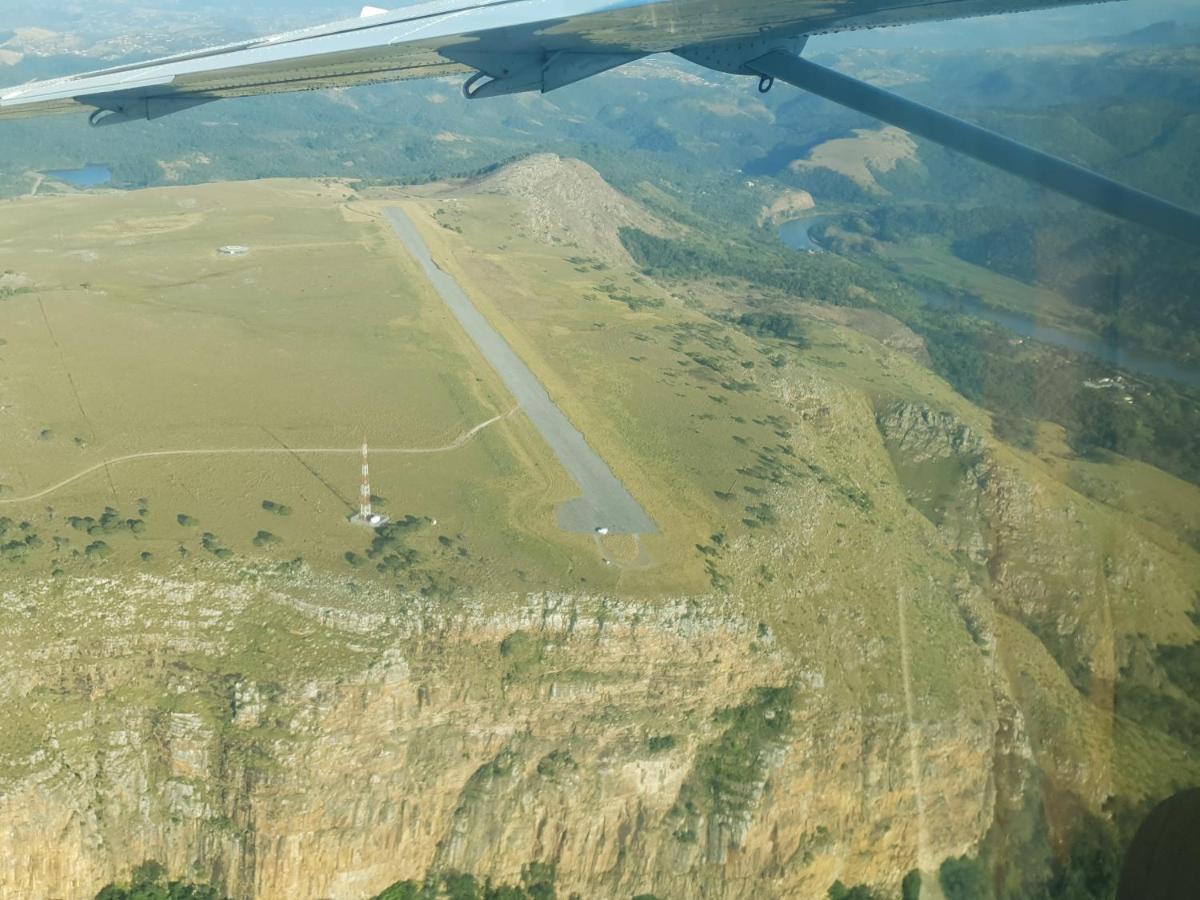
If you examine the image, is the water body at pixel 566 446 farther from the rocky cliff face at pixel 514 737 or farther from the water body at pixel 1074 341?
the water body at pixel 1074 341

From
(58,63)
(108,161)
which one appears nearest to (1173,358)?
(108,161)

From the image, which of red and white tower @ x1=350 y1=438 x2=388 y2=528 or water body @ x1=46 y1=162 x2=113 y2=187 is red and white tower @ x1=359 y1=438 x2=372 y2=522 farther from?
water body @ x1=46 y1=162 x2=113 y2=187

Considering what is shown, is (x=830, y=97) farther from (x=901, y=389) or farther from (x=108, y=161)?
(x=108, y=161)

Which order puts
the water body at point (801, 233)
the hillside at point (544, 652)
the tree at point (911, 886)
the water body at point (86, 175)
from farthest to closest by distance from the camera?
1. the water body at point (86, 175)
2. the water body at point (801, 233)
3. the tree at point (911, 886)
4. the hillside at point (544, 652)

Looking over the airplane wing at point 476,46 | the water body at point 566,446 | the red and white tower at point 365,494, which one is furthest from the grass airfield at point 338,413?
the airplane wing at point 476,46

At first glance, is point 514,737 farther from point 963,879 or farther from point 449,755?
point 963,879

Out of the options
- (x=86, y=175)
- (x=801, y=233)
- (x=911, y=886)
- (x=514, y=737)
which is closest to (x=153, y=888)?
(x=514, y=737)
